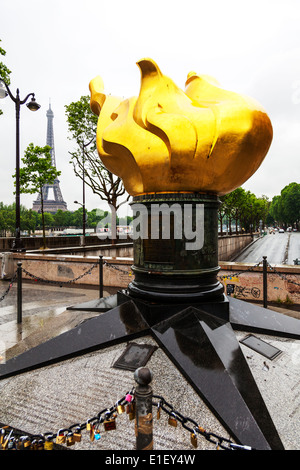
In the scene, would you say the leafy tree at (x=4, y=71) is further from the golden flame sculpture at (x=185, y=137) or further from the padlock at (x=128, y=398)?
the padlock at (x=128, y=398)

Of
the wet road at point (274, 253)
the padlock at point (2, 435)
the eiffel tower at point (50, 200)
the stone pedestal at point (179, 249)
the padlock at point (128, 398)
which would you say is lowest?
the wet road at point (274, 253)

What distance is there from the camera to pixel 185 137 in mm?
3451

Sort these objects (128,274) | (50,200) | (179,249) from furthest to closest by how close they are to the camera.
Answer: (50,200), (128,274), (179,249)

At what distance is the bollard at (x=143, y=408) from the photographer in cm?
184

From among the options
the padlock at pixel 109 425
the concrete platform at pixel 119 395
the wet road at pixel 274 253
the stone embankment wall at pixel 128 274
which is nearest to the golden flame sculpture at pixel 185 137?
the concrete platform at pixel 119 395

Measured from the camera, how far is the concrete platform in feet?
7.60

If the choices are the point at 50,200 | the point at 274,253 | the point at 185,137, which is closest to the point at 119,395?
the point at 185,137

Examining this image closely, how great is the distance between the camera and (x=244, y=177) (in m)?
3.93

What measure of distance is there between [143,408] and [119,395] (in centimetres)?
92

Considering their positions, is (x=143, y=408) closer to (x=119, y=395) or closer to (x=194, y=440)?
(x=194, y=440)

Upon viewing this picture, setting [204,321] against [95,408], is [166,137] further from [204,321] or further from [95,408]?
[95,408]

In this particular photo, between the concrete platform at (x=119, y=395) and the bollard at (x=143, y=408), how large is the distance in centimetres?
45

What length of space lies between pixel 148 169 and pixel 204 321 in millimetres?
1934
